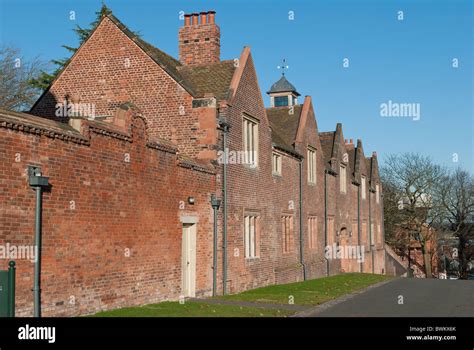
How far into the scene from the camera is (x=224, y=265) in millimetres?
19047

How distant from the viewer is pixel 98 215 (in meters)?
13.1

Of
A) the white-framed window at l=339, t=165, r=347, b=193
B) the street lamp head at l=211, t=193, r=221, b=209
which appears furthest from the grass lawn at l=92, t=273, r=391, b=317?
the white-framed window at l=339, t=165, r=347, b=193

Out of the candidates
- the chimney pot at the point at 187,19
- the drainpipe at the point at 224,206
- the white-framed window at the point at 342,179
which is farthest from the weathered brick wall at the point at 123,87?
the white-framed window at the point at 342,179

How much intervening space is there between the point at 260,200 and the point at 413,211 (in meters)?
42.9

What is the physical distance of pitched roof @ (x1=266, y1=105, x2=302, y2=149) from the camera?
2827 centimetres

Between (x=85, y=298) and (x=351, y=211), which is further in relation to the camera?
(x=351, y=211)

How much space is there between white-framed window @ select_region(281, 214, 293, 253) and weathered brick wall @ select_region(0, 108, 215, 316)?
29.3ft

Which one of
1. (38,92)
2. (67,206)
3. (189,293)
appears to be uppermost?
(38,92)

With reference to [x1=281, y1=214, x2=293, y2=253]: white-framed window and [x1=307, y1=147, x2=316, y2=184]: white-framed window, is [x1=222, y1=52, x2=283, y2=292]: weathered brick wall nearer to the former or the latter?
[x1=281, y1=214, x2=293, y2=253]: white-framed window

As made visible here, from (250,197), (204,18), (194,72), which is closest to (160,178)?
(250,197)

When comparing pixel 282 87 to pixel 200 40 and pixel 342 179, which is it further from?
pixel 200 40

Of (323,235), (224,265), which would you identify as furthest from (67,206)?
(323,235)
